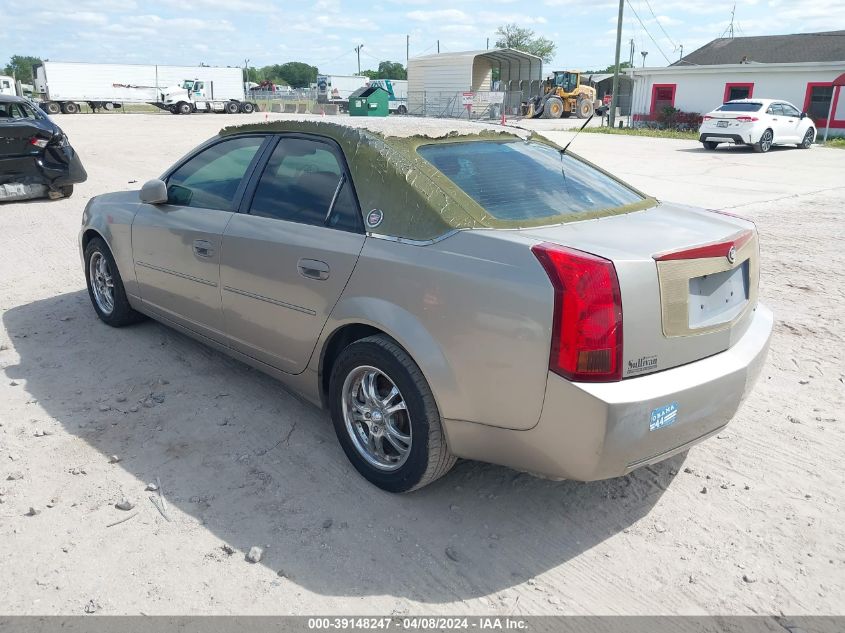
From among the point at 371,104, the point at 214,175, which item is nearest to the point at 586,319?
the point at 214,175

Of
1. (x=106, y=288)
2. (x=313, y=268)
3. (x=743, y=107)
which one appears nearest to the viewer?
(x=313, y=268)

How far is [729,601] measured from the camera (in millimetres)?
2490

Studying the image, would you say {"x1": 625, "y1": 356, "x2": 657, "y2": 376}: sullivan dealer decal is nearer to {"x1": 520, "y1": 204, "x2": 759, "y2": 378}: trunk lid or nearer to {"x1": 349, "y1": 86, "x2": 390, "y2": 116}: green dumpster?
{"x1": 520, "y1": 204, "x2": 759, "y2": 378}: trunk lid

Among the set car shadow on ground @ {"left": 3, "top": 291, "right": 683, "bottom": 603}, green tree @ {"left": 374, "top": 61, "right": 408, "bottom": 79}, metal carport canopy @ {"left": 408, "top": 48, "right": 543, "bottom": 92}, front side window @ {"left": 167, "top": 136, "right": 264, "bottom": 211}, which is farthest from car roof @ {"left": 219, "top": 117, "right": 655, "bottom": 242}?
green tree @ {"left": 374, "top": 61, "right": 408, "bottom": 79}

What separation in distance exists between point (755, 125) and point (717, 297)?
21.4m

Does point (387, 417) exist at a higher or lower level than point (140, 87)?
lower

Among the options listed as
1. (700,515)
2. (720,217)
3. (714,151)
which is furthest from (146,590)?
(714,151)

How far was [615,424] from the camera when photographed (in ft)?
7.78

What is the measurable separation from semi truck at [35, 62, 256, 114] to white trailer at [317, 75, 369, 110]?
14915mm

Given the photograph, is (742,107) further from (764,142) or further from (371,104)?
(371,104)

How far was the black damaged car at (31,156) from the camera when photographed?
9.80 m

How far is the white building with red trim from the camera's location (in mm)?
29828

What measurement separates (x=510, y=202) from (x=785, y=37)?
43.5m

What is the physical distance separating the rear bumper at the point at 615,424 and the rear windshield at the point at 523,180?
874 mm
